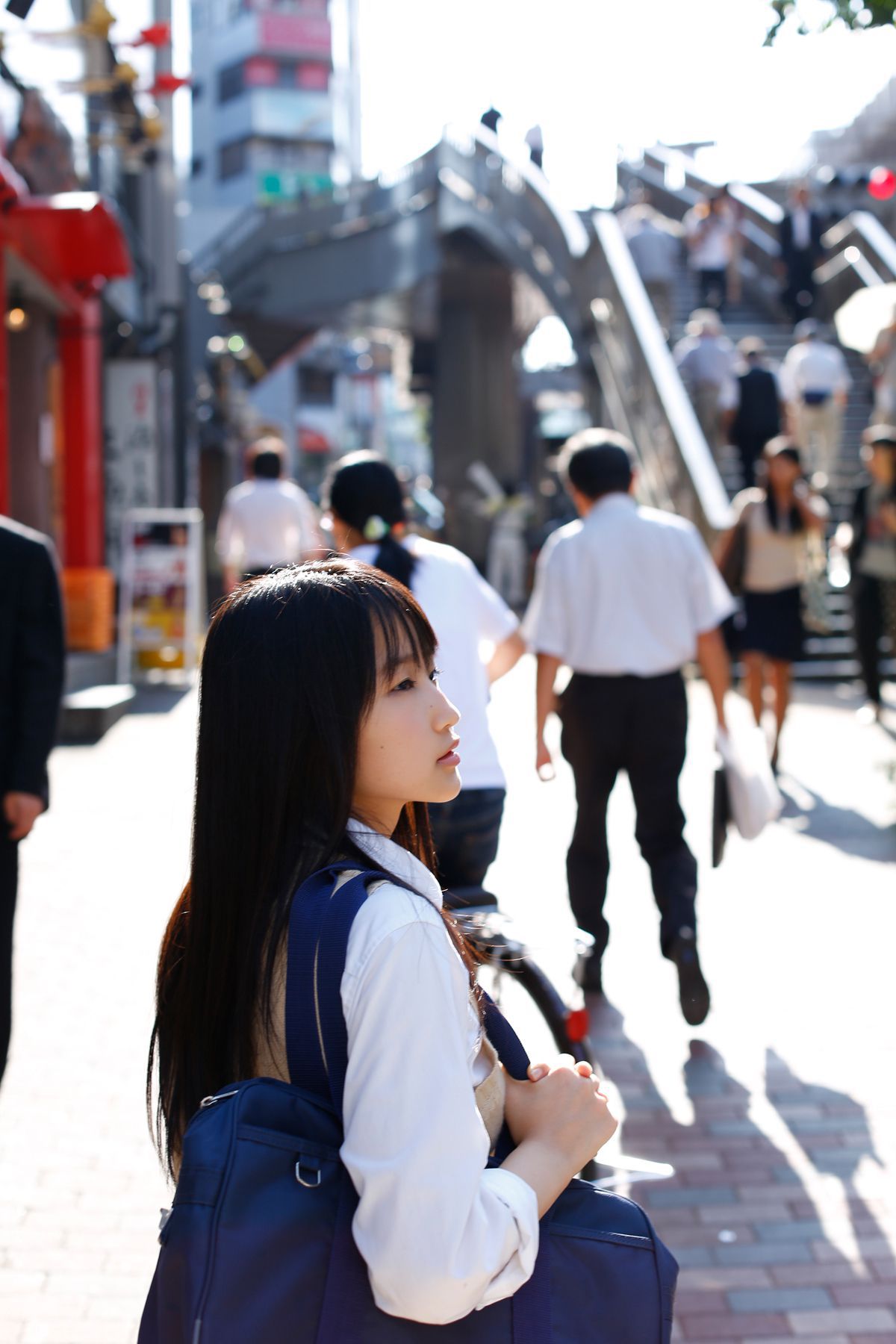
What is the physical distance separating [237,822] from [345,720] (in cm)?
16

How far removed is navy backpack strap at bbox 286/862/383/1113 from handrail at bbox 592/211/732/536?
12.3 meters

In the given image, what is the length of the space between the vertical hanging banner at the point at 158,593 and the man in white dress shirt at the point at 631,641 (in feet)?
32.1

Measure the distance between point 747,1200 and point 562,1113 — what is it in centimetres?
245

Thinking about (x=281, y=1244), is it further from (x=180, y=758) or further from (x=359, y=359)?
(x=359, y=359)

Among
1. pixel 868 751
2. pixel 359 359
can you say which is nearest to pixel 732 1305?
pixel 868 751

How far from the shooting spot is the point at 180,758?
10.7 m

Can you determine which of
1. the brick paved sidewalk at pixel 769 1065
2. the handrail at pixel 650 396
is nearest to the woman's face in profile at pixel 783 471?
the brick paved sidewalk at pixel 769 1065

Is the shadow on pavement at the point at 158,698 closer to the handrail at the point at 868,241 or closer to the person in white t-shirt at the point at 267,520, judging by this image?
the person in white t-shirt at the point at 267,520

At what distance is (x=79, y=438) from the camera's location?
16250 mm

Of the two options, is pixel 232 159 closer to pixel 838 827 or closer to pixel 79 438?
pixel 79 438

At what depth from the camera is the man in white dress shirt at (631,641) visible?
529cm

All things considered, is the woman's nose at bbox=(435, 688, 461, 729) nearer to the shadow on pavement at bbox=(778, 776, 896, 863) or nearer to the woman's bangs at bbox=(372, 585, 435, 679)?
the woman's bangs at bbox=(372, 585, 435, 679)

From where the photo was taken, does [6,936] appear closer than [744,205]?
Yes

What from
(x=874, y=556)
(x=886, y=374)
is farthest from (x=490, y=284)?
(x=874, y=556)
